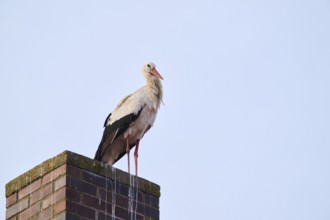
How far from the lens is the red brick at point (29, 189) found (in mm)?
8625

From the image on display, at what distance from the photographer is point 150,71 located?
14250 mm

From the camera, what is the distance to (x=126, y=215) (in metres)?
8.49

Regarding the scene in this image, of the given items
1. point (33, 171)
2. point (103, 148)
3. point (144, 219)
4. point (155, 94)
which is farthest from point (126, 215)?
point (155, 94)

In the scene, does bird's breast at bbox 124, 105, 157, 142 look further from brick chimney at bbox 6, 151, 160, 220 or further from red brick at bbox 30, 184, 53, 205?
red brick at bbox 30, 184, 53, 205

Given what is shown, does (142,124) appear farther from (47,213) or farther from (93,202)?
(47,213)

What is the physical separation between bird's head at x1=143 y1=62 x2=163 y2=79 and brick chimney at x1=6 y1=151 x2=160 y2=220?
17.1 ft

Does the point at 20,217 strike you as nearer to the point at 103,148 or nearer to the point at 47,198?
the point at 47,198

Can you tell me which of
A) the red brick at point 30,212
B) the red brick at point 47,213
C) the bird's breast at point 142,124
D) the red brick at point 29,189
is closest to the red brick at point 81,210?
the red brick at point 47,213

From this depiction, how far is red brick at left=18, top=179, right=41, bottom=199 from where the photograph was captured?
28.3ft

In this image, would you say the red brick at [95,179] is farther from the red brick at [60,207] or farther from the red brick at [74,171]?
the red brick at [60,207]

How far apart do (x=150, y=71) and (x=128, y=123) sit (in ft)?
4.89

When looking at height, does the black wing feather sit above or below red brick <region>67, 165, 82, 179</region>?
above

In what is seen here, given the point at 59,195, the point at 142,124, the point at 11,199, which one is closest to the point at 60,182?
the point at 59,195

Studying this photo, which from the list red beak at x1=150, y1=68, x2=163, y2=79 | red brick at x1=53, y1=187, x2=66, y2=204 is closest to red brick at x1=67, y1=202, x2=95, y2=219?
red brick at x1=53, y1=187, x2=66, y2=204
